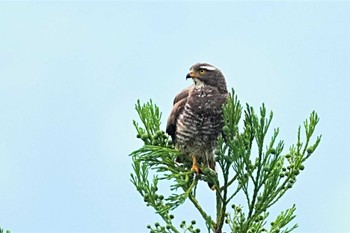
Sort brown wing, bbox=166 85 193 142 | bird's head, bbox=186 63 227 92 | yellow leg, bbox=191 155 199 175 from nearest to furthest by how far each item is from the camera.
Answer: yellow leg, bbox=191 155 199 175 → brown wing, bbox=166 85 193 142 → bird's head, bbox=186 63 227 92

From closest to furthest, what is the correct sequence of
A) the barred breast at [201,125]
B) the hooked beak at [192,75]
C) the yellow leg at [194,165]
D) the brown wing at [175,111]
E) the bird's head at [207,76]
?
the yellow leg at [194,165]
the barred breast at [201,125]
the brown wing at [175,111]
the bird's head at [207,76]
the hooked beak at [192,75]

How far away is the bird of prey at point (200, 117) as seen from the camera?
21.7 feet

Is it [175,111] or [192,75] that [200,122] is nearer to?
[175,111]

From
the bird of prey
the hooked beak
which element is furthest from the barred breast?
the hooked beak

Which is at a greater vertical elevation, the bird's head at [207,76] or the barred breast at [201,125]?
the bird's head at [207,76]

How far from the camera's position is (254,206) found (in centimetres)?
494

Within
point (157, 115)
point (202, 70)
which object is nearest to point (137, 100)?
point (157, 115)

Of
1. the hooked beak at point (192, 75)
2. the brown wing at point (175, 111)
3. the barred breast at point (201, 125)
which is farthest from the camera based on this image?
the hooked beak at point (192, 75)

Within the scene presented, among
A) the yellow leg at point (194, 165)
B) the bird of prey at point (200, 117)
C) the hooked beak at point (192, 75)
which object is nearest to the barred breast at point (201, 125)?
the bird of prey at point (200, 117)

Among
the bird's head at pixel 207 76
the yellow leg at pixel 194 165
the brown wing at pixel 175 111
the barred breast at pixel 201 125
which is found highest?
the bird's head at pixel 207 76

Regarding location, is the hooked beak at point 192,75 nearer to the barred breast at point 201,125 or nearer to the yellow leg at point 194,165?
the barred breast at point 201,125

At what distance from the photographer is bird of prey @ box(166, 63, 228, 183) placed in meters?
6.62

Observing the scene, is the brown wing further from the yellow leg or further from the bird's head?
the yellow leg

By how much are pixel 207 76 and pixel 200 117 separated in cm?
62
